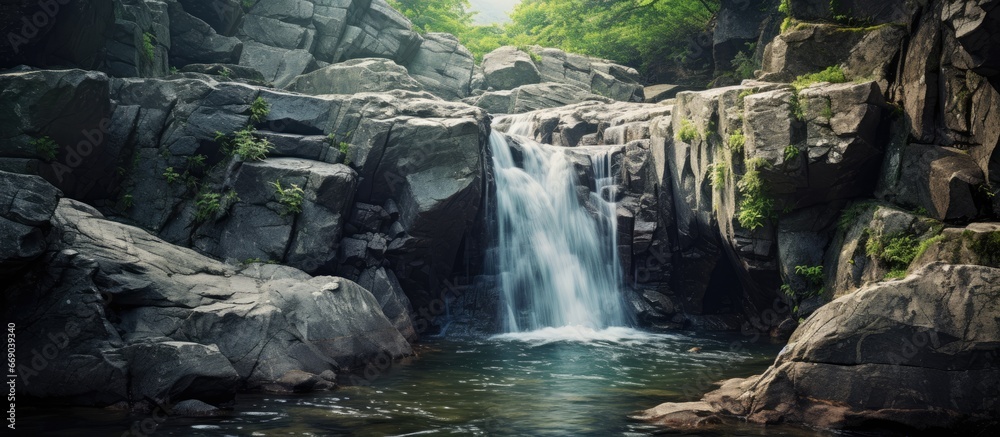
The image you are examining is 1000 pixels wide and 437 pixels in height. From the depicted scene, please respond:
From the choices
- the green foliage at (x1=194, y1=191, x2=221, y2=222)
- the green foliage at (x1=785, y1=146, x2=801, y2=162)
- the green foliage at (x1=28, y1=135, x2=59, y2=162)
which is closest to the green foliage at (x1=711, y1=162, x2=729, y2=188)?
the green foliage at (x1=785, y1=146, x2=801, y2=162)

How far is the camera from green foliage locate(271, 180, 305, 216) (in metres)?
16.0

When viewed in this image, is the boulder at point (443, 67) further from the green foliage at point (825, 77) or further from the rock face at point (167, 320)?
the rock face at point (167, 320)

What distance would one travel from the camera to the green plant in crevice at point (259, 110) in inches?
695

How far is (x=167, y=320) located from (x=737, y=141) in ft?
41.1

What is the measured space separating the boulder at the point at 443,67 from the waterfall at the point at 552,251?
12080 millimetres

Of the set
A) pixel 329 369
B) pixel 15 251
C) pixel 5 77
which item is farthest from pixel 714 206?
pixel 5 77

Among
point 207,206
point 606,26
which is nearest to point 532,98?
point 606,26

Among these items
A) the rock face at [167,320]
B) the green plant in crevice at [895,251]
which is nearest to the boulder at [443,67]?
the rock face at [167,320]

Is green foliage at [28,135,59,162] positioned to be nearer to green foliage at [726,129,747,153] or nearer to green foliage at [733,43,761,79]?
green foliage at [726,129,747,153]

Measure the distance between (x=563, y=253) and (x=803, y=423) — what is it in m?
11.3

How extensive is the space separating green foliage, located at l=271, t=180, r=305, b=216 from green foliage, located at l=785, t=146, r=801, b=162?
11.1 m

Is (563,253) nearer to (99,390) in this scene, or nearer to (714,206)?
(714,206)

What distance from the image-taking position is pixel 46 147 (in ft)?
46.5

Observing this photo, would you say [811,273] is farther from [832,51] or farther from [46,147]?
[46,147]
